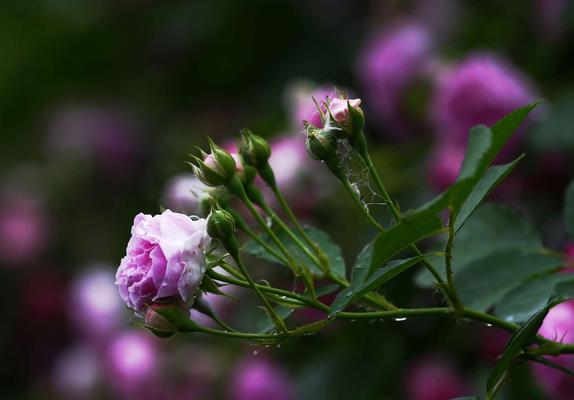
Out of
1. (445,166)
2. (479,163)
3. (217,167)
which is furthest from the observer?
(445,166)

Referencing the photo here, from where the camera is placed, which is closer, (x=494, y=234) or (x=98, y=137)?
(x=494, y=234)

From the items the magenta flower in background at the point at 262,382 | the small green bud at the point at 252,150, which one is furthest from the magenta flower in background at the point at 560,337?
the magenta flower in background at the point at 262,382

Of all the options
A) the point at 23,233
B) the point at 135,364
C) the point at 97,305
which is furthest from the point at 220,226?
the point at 23,233

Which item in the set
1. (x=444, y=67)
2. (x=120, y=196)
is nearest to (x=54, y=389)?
(x=120, y=196)

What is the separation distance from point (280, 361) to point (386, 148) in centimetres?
33

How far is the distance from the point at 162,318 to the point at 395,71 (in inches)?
30.8

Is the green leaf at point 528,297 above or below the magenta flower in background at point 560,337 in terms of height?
above

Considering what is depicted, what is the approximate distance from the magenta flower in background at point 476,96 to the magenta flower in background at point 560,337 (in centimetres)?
34

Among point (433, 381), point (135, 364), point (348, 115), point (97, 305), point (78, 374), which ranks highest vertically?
point (348, 115)

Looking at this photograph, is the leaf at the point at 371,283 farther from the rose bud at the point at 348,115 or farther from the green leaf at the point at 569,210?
the green leaf at the point at 569,210

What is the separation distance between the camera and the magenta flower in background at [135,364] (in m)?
1.33

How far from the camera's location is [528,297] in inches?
27.9

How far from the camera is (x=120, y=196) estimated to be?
2.08 m

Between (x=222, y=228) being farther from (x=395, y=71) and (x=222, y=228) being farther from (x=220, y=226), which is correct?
(x=395, y=71)
